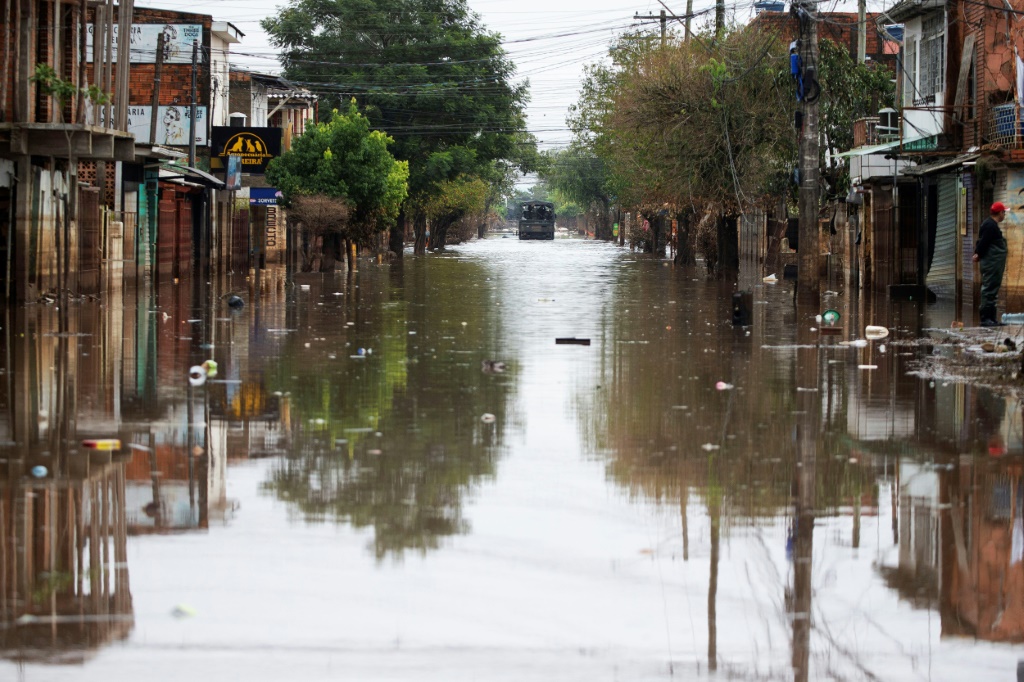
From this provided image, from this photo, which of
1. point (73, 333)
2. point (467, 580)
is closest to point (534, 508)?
point (467, 580)

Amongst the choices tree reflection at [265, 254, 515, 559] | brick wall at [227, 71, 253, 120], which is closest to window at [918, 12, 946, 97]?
tree reflection at [265, 254, 515, 559]

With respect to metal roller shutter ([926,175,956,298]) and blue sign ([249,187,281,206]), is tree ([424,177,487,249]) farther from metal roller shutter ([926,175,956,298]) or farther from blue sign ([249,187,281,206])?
metal roller shutter ([926,175,956,298])

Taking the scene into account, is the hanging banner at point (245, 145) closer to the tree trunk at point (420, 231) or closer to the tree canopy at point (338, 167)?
the tree canopy at point (338, 167)

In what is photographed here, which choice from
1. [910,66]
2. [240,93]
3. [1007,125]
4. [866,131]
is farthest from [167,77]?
[1007,125]

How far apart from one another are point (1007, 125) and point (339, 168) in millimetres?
28536

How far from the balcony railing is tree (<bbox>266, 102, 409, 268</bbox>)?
1057 inches

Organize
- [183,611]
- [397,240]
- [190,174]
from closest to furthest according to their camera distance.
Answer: [183,611] < [190,174] < [397,240]

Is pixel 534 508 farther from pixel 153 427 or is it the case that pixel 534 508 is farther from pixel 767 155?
pixel 767 155

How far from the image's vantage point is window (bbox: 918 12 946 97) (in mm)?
32375

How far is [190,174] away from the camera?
38.9 metres

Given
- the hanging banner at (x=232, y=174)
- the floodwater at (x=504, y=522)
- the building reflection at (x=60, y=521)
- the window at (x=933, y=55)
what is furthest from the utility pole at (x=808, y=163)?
the hanging banner at (x=232, y=174)

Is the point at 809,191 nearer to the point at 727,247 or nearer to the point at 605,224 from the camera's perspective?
the point at 727,247

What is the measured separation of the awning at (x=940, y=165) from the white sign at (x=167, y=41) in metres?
27.1

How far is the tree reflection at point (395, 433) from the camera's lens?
7.95 m
